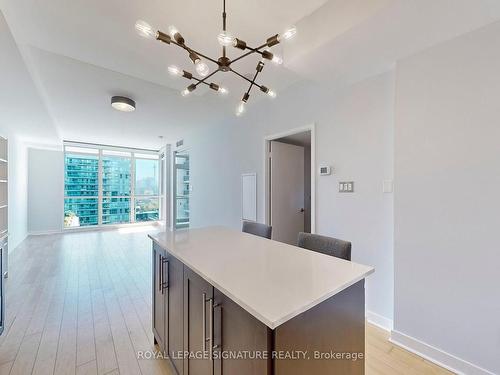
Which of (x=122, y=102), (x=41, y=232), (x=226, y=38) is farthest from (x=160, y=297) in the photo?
(x=41, y=232)

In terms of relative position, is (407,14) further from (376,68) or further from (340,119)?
(340,119)

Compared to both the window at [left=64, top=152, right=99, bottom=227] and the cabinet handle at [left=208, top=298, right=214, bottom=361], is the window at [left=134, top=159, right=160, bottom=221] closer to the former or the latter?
the window at [left=64, top=152, right=99, bottom=227]

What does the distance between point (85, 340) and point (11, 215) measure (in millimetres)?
4342

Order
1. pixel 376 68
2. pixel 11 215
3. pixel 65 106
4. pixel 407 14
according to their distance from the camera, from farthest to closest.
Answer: pixel 11 215 < pixel 65 106 < pixel 376 68 < pixel 407 14

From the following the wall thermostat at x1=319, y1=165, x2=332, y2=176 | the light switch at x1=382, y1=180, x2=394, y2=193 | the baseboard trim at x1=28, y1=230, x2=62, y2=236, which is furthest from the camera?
the baseboard trim at x1=28, y1=230, x2=62, y2=236

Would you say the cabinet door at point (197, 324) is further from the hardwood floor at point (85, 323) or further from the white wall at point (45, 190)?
the white wall at point (45, 190)

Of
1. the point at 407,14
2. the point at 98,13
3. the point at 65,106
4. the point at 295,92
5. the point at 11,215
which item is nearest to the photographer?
the point at 407,14

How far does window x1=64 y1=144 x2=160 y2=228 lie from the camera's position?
6.86 metres

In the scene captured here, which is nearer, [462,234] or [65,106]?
[462,234]

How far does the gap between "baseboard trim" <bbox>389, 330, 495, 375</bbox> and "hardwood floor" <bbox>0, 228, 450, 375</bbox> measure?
1.9 inches

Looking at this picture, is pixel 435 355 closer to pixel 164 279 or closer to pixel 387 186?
pixel 387 186

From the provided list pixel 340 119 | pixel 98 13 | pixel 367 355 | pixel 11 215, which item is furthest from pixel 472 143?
pixel 11 215

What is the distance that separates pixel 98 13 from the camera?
168 centimetres

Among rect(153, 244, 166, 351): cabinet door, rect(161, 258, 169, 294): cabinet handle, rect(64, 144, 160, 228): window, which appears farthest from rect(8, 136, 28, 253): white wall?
rect(161, 258, 169, 294): cabinet handle
